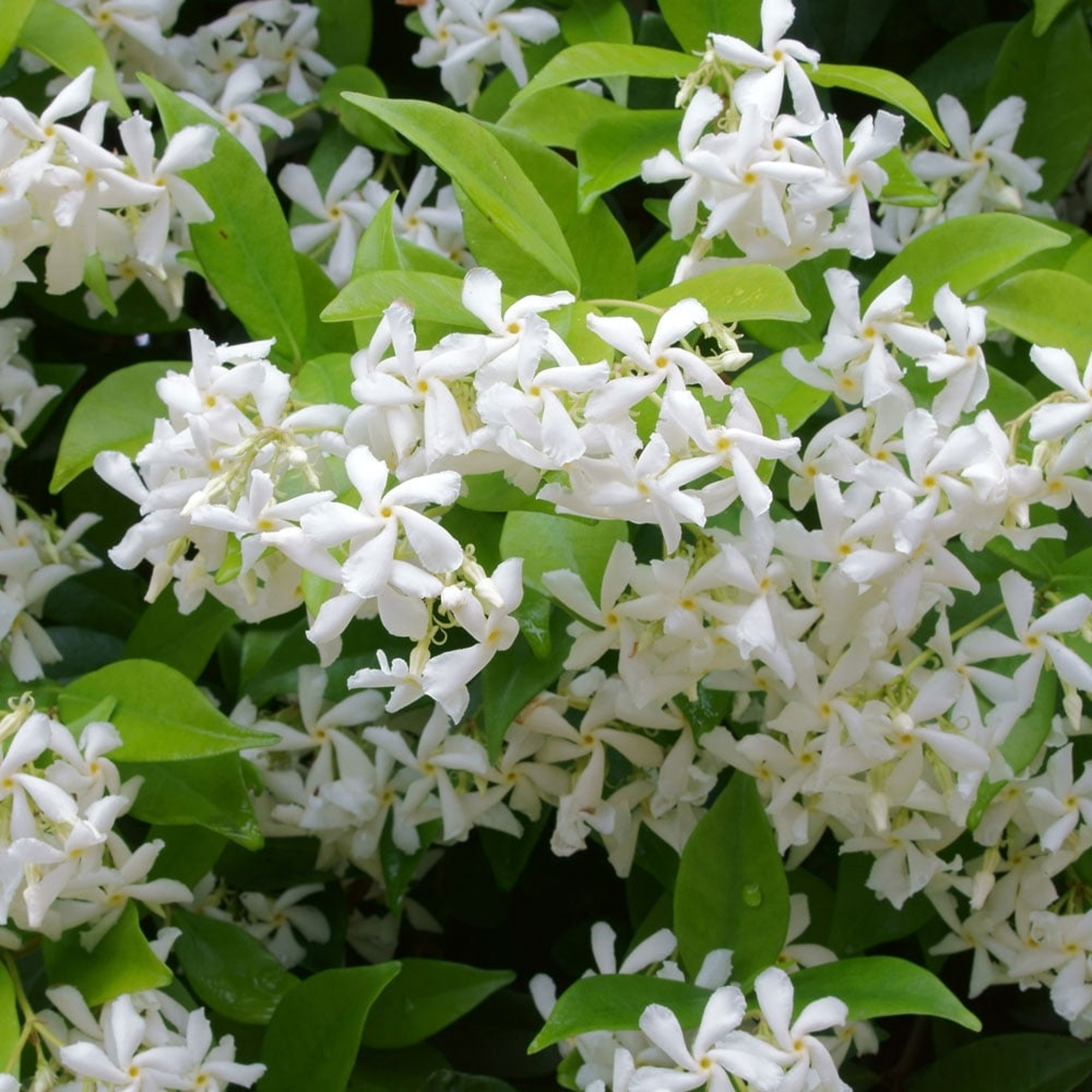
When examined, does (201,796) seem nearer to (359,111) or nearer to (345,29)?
(359,111)

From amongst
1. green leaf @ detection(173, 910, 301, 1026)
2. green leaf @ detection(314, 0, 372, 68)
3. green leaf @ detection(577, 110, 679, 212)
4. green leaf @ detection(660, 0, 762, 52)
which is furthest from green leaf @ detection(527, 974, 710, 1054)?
green leaf @ detection(314, 0, 372, 68)

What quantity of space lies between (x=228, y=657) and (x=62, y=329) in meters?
0.36

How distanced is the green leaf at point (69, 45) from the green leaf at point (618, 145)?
324 millimetres

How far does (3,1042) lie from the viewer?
2.70ft

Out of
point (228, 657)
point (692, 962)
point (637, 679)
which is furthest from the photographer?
point (228, 657)

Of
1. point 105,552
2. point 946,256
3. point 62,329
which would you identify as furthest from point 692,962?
point 62,329

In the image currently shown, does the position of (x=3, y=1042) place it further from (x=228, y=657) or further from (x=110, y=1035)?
(x=228, y=657)

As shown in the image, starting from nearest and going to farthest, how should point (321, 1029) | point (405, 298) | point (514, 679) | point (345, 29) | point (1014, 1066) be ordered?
point (405, 298) < point (514, 679) < point (321, 1029) < point (1014, 1066) < point (345, 29)

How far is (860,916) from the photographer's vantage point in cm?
97

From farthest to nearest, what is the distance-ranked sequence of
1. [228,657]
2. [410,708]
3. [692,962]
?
1. [228,657]
2. [410,708]
3. [692,962]

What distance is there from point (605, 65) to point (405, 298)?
0.24 metres

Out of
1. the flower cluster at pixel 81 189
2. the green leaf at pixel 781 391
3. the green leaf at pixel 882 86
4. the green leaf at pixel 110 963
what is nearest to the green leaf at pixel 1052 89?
the green leaf at pixel 882 86

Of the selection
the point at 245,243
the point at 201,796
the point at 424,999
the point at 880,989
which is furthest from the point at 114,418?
the point at 880,989

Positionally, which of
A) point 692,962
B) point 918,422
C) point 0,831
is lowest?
point 692,962
